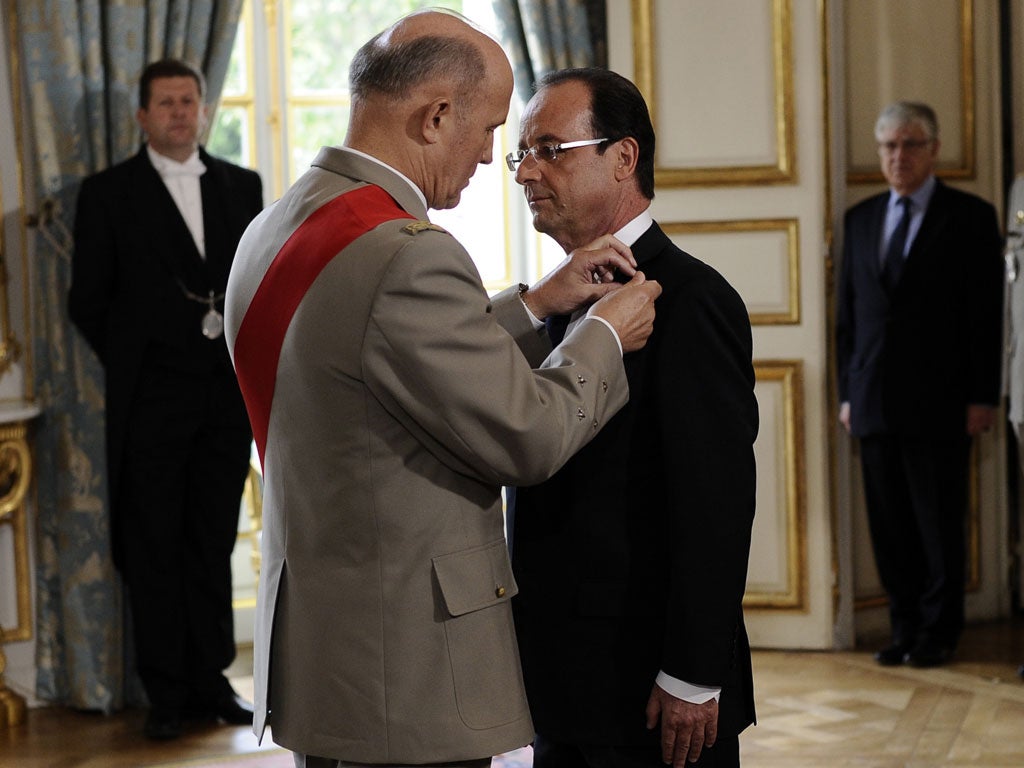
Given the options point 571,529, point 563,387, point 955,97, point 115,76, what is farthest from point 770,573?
point 563,387

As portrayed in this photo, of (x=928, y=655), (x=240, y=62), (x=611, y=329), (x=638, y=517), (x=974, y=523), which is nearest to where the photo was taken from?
(x=611, y=329)

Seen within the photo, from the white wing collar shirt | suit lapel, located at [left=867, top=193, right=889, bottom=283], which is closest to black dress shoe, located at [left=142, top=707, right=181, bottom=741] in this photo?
the white wing collar shirt

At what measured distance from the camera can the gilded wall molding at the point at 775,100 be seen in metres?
4.44

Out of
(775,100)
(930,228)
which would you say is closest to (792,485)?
(930,228)

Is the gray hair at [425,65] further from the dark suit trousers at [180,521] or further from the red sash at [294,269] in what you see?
the dark suit trousers at [180,521]

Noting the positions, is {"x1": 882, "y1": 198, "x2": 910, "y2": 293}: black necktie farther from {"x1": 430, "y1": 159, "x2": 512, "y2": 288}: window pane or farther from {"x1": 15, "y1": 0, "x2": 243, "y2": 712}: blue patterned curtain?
{"x1": 15, "y1": 0, "x2": 243, "y2": 712}: blue patterned curtain

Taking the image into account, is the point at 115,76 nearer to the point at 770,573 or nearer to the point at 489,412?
the point at 770,573

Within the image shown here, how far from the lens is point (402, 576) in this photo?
154 centimetres

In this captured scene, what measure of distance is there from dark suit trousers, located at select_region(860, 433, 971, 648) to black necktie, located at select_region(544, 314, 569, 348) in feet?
9.11

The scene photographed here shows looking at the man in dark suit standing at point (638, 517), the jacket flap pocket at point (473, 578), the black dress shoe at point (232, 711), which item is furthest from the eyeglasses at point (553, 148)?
the black dress shoe at point (232, 711)

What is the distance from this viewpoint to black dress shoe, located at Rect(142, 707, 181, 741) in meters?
3.82

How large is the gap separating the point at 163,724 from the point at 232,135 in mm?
2017

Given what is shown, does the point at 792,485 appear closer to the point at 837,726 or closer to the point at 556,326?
the point at 837,726

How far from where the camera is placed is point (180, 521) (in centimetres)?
389
